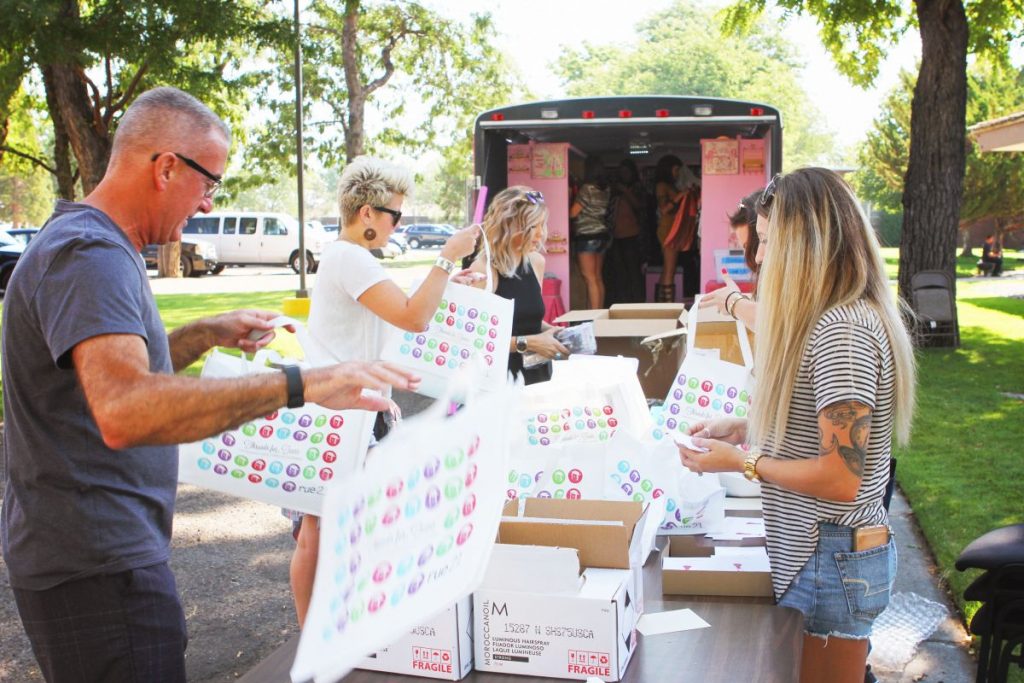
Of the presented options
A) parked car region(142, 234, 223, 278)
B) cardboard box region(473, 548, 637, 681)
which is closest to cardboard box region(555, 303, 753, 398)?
cardboard box region(473, 548, 637, 681)

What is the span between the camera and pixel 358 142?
22.6 m

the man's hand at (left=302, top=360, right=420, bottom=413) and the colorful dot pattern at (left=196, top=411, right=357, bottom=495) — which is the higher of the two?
the man's hand at (left=302, top=360, right=420, bottom=413)

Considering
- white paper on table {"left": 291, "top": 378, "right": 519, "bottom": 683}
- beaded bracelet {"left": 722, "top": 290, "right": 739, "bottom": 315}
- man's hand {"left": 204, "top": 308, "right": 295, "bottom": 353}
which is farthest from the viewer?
beaded bracelet {"left": 722, "top": 290, "right": 739, "bottom": 315}

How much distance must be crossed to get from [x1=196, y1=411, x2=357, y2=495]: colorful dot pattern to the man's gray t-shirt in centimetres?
74

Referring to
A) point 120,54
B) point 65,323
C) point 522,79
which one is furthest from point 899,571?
point 522,79

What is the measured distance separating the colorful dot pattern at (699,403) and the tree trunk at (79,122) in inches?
359

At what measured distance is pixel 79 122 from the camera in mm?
10867

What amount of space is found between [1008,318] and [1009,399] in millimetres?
8122

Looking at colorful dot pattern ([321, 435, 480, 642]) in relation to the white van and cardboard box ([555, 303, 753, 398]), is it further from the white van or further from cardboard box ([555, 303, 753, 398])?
the white van

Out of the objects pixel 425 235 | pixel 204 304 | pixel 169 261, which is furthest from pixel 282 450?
pixel 425 235

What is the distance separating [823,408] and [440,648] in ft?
3.44

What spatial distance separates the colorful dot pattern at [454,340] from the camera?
3.66 m

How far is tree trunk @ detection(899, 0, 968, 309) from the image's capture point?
12.1 metres

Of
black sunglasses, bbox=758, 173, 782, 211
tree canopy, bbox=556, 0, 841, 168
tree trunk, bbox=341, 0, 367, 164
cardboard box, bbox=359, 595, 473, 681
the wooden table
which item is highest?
tree canopy, bbox=556, 0, 841, 168
